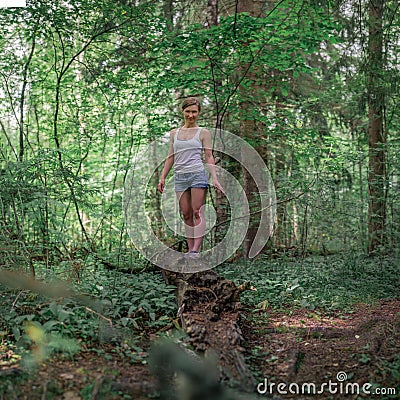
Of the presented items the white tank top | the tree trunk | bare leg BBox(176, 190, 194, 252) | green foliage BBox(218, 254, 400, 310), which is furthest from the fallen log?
the tree trunk

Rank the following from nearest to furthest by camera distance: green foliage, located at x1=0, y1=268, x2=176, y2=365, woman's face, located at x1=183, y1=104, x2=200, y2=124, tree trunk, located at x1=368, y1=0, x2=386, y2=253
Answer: green foliage, located at x1=0, y1=268, x2=176, y2=365 → woman's face, located at x1=183, y1=104, x2=200, y2=124 → tree trunk, located at x1=368, y1=0, x2=386, y2=253

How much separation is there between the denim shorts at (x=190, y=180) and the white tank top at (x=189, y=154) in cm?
6

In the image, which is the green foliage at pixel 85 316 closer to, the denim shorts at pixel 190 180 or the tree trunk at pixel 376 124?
the denim shorts at pixel 190 180

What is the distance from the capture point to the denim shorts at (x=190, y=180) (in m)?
6.05

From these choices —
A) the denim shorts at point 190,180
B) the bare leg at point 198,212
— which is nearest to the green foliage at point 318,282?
the bare leg at point 198,212

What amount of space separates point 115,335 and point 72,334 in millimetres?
410

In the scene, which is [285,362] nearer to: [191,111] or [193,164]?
[193,164]

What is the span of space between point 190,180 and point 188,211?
0.50 meters

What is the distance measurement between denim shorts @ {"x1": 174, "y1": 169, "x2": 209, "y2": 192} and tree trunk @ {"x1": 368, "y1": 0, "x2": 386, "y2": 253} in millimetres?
3141

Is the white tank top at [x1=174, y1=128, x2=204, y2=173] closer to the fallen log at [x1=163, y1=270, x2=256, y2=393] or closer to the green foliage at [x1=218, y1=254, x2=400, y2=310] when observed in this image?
the fallen log at [x1=163, y1=270, x2=256, y2=393]

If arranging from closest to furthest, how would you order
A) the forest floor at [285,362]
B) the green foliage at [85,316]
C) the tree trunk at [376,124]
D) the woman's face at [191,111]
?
the forest floor at [285,362]
the green foliage at [85,316]
the woman's face at [191,111]
the tree trunk at [376,124]

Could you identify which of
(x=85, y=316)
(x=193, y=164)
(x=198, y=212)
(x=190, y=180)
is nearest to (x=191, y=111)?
(x=193, y=164)

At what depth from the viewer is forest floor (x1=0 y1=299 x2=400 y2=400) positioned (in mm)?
3197

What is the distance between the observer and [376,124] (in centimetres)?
1040
